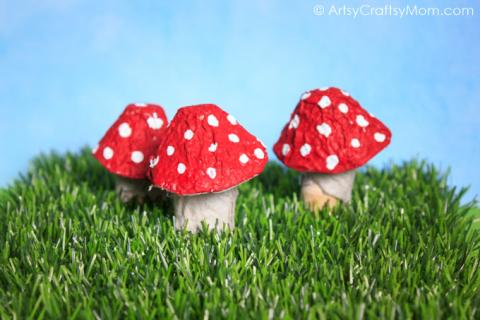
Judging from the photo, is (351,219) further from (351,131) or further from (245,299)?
(245,299)

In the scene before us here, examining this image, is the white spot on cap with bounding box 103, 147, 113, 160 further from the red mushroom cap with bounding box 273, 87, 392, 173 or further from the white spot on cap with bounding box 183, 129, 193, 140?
the red mushroom cap with bounding box 273, 87, 392, 173

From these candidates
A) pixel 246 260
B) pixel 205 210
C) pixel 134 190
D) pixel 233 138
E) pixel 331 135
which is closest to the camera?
pixel 246 260

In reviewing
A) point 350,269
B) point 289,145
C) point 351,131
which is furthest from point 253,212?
point 350,269

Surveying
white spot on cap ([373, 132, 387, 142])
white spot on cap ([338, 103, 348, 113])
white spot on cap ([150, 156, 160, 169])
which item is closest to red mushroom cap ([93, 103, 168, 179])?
white spot on cap ([150, 156, 160, 169])

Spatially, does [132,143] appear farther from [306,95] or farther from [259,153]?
[306,95]

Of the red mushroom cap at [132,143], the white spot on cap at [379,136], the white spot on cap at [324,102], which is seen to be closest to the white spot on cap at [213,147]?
the red mushroom cap at [132,143]

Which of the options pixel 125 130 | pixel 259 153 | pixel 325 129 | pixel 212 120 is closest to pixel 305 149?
pixel 325 129

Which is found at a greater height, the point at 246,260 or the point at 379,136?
the point at 379,136
